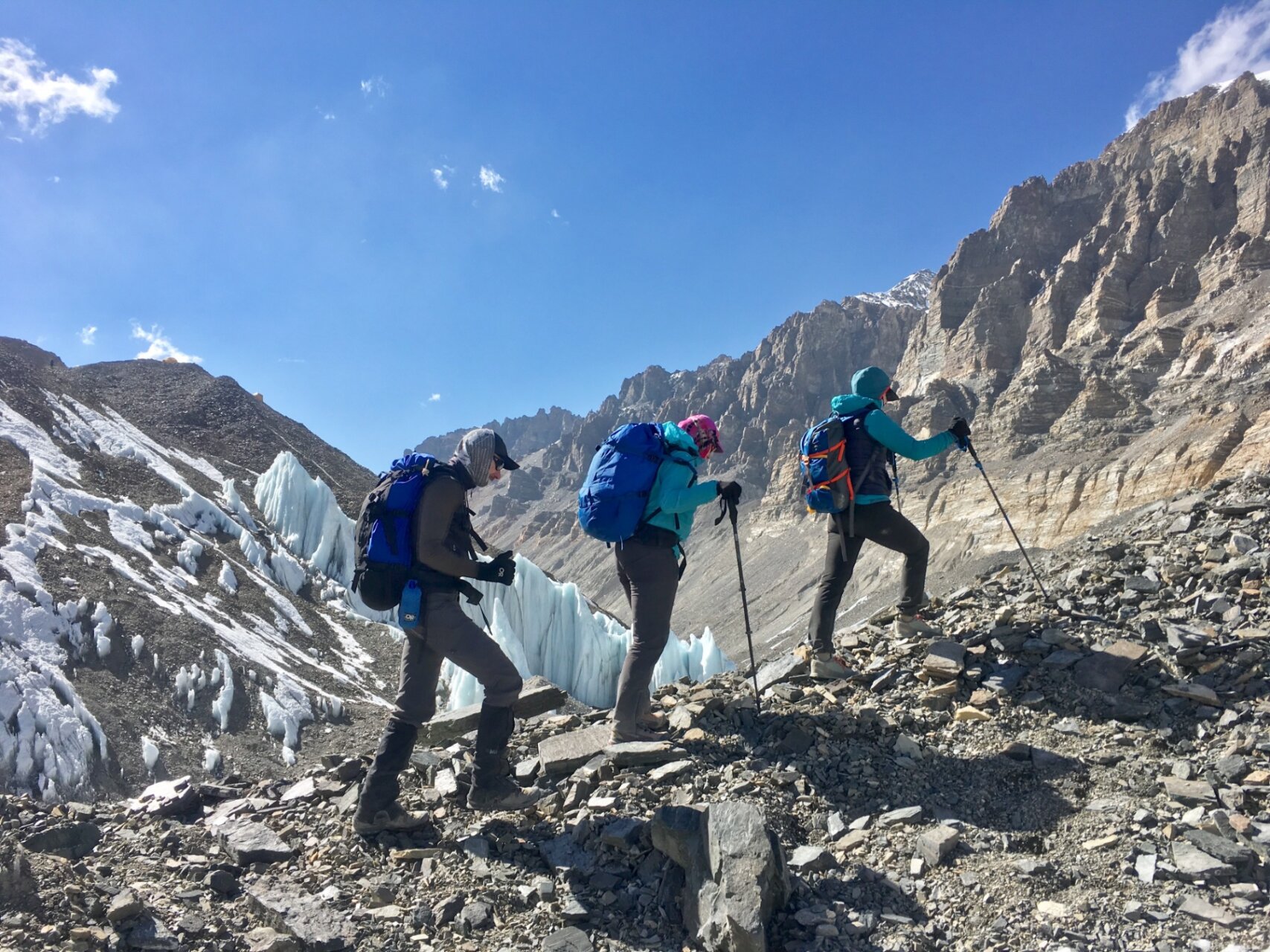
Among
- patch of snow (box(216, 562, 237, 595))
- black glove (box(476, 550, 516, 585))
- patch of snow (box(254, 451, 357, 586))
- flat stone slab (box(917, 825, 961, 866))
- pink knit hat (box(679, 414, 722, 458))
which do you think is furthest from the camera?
patch of snow (box(254, 451, 357, 586))

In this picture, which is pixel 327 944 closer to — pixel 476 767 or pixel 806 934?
pixel 476 767

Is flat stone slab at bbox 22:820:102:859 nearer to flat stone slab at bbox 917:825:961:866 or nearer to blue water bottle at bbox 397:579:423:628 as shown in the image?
blue water bottle at bbox 397:579:423:628

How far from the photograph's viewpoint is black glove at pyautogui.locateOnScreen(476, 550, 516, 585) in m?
4.63

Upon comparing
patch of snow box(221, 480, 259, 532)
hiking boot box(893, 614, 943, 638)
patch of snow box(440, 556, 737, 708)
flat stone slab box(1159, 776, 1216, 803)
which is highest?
patch of snow box(221, 480, 259, 532)

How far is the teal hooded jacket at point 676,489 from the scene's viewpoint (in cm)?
468

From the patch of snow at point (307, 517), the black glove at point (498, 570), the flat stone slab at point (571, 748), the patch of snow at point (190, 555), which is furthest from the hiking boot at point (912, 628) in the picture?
the patch of snow at point (307, 517)

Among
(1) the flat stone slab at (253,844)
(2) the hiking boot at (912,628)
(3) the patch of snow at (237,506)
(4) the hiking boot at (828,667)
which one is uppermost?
(3) the patch of snow at (237,506)

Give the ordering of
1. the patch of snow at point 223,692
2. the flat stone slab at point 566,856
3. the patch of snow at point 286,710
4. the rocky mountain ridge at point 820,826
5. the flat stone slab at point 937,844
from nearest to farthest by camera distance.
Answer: the rocky mountain ridge at point 820,826 < the flat stone slab at point 937,844 < the flat stone slab at point 566,856 < the patch of snow at point 223,692 < the patch of snow at point 286,710

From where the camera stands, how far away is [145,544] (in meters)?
23.3

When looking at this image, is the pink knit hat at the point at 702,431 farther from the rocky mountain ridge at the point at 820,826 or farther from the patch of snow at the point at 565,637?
the patch of snow at the point at 565,637

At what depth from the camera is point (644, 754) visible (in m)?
4.88

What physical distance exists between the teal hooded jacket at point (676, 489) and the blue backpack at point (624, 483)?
4 cm

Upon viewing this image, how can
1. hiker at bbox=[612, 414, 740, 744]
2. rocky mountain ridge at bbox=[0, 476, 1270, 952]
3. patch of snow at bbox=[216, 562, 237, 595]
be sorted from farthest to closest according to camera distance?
patch of snow at bbox=[216, 562, 237, 595] < hiker at bbox=[612, 414, 740, 744] < rocky mountain ridge at bbox=[0, 476, 1270, 952]

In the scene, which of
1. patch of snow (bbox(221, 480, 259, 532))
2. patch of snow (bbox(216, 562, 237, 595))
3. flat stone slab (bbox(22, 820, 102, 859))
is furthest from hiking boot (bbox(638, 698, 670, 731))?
patch of snow (bbox(221, 480, 259, 532))
